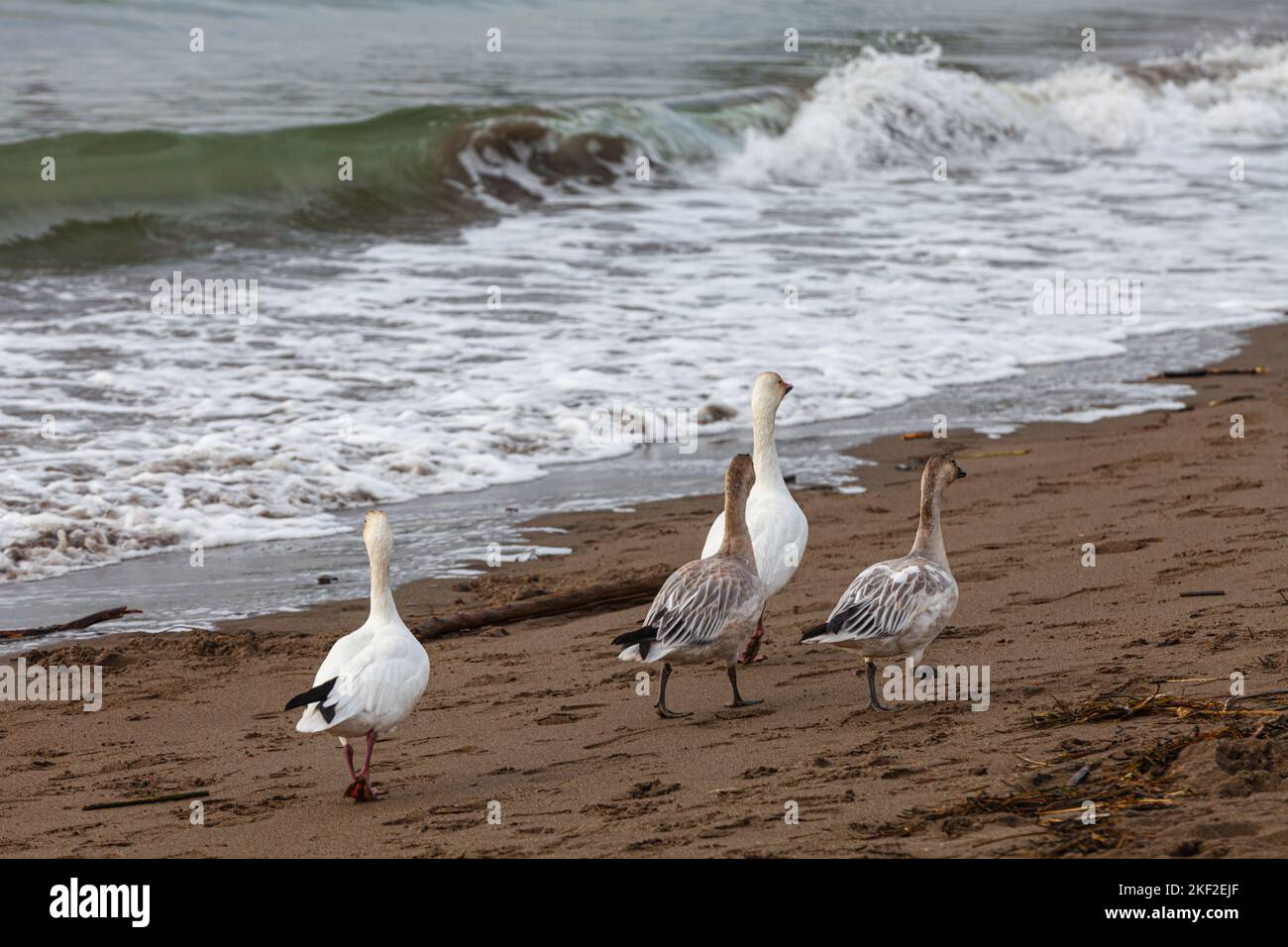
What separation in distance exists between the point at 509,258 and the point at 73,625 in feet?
38.9

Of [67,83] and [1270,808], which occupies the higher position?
[67,83]

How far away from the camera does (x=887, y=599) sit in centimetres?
587

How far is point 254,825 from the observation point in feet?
16.6

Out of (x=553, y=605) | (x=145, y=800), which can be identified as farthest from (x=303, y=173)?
(x=145, y=800)

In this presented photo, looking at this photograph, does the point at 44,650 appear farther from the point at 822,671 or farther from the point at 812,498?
the point at 812,498

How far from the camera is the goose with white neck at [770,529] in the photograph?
7.02m

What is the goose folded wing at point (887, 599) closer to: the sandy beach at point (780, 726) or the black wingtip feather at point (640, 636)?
the sandy beach at point (780, 726)

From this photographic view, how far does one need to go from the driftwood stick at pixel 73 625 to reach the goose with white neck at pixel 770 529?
3.00 meters

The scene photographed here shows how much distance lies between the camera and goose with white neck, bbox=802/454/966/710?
5809 mm

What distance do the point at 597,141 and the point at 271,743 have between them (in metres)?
20.8

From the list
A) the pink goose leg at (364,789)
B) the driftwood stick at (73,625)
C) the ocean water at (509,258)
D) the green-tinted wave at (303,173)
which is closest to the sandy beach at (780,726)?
the pink goose leg at (364,789)

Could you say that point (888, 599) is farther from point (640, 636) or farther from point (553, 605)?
point (553, 605)

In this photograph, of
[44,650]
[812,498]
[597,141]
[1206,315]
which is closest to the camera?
[44,650]
